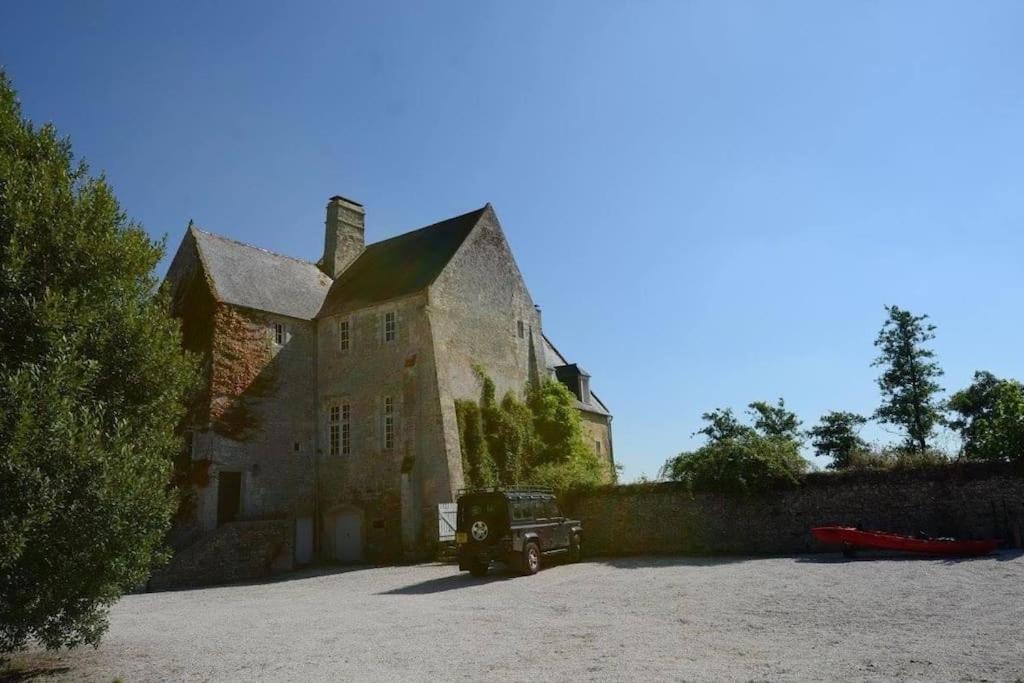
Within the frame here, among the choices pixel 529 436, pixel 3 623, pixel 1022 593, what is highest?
pixel 529 436

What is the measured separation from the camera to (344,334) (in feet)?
88.8

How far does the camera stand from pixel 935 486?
1817 centimetres

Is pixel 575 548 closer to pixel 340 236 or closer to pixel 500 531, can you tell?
pixel 500 531

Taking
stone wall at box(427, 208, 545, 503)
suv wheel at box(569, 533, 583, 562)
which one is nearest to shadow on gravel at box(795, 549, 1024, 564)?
suv wheel at box(569, 533, 583, 562)

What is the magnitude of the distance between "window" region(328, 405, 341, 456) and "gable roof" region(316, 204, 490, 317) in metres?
3.90

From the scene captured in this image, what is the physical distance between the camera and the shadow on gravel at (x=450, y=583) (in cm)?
1562

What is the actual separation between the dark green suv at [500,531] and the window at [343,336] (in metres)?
11.1

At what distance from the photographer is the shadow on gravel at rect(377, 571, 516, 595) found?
15625 millimetres

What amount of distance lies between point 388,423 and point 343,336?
421 cm

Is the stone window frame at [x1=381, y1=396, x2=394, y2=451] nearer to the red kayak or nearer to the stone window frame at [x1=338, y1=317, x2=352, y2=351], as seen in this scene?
the stone window frame at [x1=338, y1=317, x2=352, y2=351]

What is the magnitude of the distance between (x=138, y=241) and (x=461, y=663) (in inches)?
305

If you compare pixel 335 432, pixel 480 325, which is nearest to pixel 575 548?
pixel 480 325

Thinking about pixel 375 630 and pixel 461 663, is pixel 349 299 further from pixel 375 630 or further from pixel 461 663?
pixel 461 663

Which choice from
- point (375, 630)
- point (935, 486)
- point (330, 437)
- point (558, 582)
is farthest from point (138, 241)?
point (935, 486)
